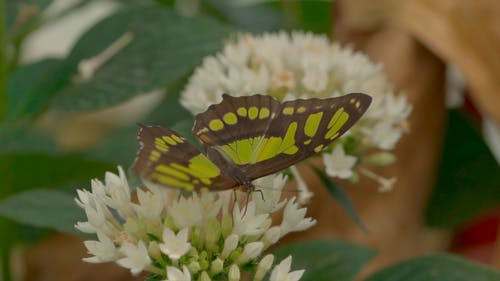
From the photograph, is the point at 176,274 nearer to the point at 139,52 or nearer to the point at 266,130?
the point at 266,130

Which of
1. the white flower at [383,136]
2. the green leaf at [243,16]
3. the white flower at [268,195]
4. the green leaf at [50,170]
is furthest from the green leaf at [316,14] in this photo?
the white flower at [268,195]

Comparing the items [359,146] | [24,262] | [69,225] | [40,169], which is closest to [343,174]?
[359,146]

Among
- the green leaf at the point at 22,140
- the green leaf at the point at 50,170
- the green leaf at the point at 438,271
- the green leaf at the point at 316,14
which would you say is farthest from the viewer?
the green leaf at the point at 316,14

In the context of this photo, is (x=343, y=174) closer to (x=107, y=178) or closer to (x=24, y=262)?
(x=107, y=178)

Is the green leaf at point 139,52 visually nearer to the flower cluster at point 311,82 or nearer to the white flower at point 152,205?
the flower cluster at point 311,82

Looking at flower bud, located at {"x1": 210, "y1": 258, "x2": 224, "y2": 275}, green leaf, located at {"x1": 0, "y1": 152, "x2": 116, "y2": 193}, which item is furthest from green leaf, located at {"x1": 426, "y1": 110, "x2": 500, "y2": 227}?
flower bud, located at {"x1": 210, "y1": 258, "x2": 224, "y2": 275}
